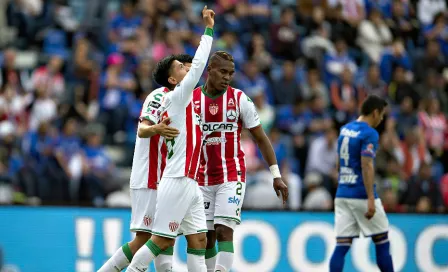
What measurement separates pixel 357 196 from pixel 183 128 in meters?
3.76

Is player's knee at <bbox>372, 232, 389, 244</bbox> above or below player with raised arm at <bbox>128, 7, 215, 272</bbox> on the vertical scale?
below

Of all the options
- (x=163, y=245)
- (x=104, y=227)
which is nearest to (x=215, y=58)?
Answer: (x=163, y=245)

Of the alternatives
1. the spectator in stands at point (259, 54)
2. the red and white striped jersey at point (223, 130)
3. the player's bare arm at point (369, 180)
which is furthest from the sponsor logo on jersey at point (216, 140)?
the spectator in stands at point (259, 54)

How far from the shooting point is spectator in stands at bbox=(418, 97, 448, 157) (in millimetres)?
19766

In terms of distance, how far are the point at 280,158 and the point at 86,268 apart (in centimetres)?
498

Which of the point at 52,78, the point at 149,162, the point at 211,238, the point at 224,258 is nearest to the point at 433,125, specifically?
the point at 52,78

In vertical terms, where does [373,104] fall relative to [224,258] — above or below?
above

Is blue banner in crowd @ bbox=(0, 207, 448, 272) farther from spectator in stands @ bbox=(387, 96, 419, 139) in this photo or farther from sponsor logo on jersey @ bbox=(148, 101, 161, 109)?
sponsor logo on jersey @ bbox=(148, 101, 161, 109)

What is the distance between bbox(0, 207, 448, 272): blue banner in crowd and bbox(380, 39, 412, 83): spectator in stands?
7.06 meters

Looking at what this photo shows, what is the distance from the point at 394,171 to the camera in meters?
17.9

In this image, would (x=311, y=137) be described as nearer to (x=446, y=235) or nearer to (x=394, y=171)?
(x=394, y=171)

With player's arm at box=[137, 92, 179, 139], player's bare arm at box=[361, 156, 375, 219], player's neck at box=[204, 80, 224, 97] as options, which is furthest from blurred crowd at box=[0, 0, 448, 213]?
player's arm at box=[137, 92, 179, 139]

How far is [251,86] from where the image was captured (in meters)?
19.2

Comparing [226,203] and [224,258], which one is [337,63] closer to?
[226,203]
